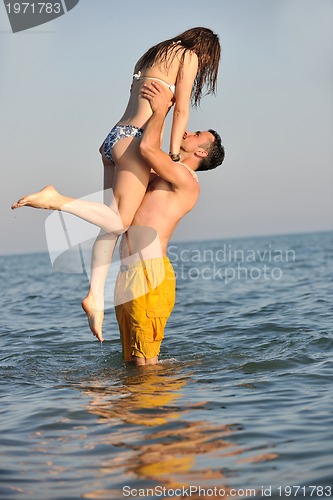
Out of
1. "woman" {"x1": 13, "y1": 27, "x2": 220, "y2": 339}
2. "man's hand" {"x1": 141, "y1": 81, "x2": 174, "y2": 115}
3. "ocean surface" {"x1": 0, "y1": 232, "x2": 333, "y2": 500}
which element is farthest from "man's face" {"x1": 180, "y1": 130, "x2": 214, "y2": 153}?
"ocean surface" {"x1": 0, "y1": 232, "x2": 333, "y2": 500}

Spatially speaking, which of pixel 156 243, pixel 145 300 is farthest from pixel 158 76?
pixel 145 300

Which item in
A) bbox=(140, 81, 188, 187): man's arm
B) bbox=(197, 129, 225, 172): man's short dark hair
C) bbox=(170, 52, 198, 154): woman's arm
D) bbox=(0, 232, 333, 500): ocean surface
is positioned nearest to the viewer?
bbox=(0, 232, 333, 500): ocean surface

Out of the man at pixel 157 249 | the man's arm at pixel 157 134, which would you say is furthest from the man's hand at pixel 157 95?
the man at pixel 157 249

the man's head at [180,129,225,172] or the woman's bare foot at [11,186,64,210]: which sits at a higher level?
the man's head at [180,129,225,172]

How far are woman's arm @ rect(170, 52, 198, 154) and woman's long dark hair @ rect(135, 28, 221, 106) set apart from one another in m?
0.07

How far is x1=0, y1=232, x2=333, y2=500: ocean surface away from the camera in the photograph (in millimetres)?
3977

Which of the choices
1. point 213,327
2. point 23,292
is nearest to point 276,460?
point 213,327

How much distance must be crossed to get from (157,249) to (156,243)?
0.05m

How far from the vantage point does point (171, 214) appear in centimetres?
628

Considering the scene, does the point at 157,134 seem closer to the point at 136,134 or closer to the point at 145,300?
the point at 136,134

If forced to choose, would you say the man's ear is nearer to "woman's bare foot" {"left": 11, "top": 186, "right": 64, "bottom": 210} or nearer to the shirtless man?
the shirtless man

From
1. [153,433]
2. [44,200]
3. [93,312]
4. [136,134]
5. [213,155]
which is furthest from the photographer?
[213,155]

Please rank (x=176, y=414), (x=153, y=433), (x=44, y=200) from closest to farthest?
(x=153, y=433), (x=176, y=414), (x=44, y=200)

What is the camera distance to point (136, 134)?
6016 mm
